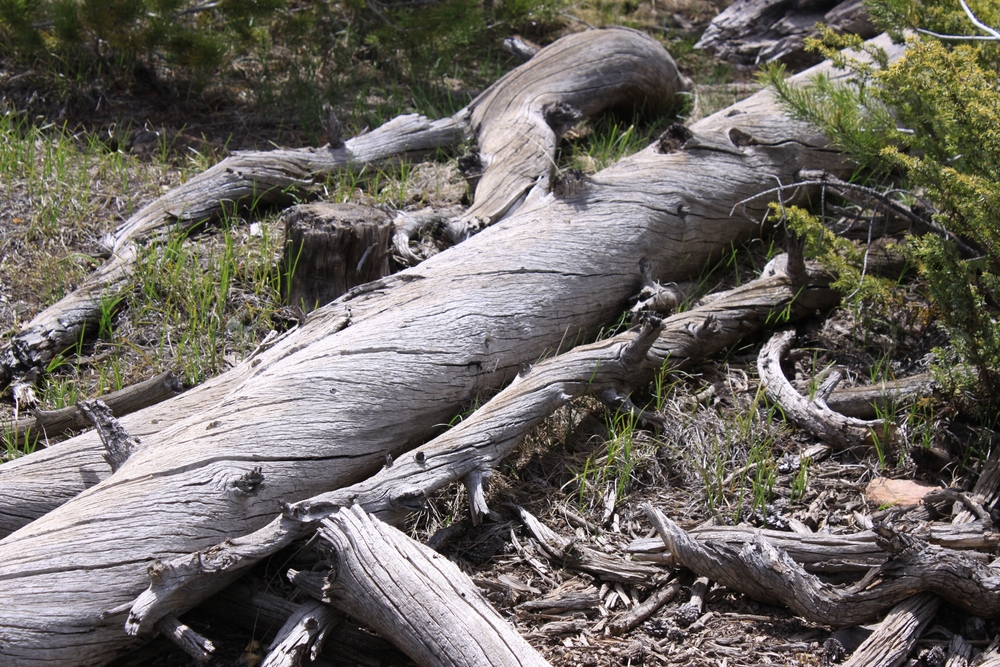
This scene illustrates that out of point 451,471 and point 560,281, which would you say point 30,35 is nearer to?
point 560,281

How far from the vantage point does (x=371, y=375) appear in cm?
318

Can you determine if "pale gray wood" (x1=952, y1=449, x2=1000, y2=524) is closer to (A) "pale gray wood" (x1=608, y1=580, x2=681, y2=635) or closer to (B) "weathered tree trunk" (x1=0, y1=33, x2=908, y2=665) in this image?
(A) "pale gray wood" (x1=608, y1=580, x2=681, y2=635)

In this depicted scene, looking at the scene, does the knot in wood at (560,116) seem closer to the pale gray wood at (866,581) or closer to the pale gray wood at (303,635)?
the pale gray wood at (866,581)

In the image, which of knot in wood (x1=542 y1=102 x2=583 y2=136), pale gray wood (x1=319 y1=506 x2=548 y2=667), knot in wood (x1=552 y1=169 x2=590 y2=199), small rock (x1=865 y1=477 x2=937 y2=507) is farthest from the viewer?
knot in wood (x1=542 y1=102 x2=583 y2=136)

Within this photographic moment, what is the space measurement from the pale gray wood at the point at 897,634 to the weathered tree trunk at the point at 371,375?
1.71 m

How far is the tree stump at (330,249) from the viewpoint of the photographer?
396cm

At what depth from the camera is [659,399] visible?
139 inches

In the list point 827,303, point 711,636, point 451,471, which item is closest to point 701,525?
point 711,636

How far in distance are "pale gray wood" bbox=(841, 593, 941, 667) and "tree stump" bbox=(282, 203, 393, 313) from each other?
108 inches

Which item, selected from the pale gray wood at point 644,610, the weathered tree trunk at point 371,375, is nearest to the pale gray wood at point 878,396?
the weathered tree trunk at point 371,375

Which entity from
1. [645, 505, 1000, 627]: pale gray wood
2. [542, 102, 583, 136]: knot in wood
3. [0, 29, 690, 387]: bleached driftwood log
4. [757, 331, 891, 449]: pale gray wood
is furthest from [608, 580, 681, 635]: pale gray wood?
[542, 102, 583, 136]: knot in wood

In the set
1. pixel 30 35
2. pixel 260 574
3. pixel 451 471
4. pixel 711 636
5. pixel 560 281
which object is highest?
pixel 30 35

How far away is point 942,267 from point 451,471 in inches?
80.7

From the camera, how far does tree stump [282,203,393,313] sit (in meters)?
3.96
